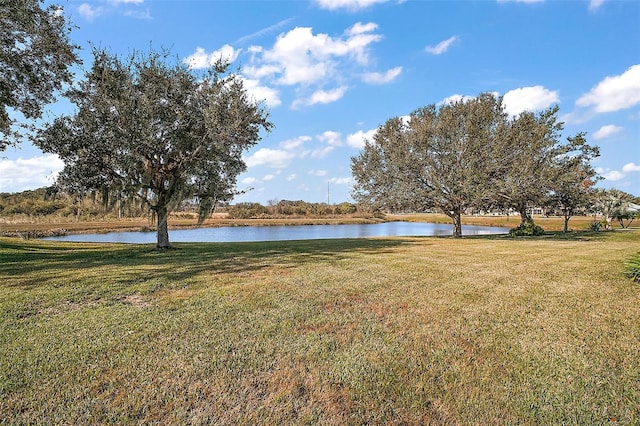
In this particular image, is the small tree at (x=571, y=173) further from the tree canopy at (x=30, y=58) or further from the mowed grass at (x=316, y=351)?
the tree canopy at (x=30, y=58)

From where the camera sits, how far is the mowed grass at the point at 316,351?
2.79m

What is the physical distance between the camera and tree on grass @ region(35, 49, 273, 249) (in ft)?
38.7

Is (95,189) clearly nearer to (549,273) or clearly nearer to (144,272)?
(144,272)

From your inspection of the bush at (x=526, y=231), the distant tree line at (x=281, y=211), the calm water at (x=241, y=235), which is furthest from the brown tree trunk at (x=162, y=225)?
the distant tree line at (x=281, y=211)

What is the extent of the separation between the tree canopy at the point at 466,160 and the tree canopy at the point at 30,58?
16.1 m

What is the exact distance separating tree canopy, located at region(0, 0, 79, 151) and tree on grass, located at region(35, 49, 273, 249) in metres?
0.96

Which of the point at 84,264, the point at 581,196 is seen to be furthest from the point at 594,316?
the point at 581,196

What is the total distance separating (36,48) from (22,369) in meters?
10.9

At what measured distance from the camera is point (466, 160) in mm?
19734

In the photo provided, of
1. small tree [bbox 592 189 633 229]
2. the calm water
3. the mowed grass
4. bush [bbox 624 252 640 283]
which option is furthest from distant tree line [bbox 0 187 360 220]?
small tree [bbox 592 189 633 229]

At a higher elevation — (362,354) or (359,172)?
(359,172)

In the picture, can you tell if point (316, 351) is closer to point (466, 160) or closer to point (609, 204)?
point (466, 160)

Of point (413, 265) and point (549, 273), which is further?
point (413, 265)

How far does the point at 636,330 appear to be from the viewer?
176 inches
